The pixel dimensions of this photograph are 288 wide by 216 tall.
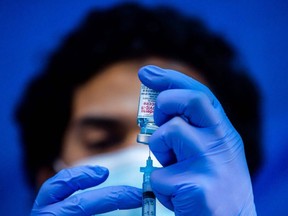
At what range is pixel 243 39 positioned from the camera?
1.53m

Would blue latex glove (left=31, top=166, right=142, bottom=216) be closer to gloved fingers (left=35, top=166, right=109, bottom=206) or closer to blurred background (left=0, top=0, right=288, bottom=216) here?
gloved fingers (left=35, top=166, right=109, bottom=206)

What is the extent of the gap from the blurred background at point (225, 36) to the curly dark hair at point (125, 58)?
0.03 m

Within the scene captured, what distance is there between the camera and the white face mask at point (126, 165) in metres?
1.26

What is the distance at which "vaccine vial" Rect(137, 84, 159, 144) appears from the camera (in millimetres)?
1019

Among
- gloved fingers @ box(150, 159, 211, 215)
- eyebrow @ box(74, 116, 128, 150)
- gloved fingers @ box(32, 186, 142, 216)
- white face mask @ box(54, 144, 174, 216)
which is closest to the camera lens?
gloved fingers @ box(150, 159, 211, 215)

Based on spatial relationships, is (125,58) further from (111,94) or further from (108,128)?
(108,128)

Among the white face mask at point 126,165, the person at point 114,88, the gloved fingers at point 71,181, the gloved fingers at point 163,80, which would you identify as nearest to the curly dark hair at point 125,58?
the person at point 114,88

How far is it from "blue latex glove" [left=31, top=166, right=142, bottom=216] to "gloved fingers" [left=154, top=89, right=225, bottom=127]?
24cm

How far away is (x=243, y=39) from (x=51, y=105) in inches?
27.2

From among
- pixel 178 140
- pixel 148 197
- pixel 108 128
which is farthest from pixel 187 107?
pixel 108 128

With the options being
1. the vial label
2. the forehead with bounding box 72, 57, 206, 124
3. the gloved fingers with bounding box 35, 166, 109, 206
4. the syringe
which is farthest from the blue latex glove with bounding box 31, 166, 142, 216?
the forehead with bounding box 72, 57, 206, 124

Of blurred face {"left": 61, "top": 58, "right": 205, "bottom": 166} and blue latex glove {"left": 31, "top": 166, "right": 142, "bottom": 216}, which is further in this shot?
blurred face {"left": 61, "top": 58, "right": 205, "bottom": 166}

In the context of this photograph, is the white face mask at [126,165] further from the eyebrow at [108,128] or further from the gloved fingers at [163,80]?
the gloved fingers at [163,80]

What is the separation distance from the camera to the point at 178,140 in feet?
3.23
